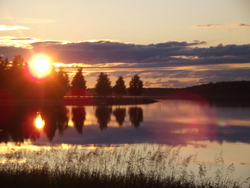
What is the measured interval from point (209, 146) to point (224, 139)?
181 inches

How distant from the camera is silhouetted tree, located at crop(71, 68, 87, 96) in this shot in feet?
395

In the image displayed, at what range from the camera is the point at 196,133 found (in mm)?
32812

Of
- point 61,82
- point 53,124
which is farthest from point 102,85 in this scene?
point 53,124

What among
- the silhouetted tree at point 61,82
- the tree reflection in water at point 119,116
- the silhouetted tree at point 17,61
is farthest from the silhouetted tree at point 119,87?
the tree reflection in water at point 119,116

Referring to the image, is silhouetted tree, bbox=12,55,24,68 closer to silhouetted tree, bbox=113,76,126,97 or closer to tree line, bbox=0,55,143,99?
tree line, bbox=0,55,143,99

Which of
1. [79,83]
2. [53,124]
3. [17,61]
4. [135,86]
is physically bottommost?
[135,86]

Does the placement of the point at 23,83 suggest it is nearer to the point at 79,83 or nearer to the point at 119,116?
the point at 79,83

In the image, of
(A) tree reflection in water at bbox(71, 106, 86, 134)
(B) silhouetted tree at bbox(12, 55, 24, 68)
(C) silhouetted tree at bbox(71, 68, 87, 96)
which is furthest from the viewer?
(C) silhouetted tree at bbox(71, 68, 87, 96)

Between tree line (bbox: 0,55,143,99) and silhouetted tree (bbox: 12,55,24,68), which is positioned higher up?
silhouetted tree (bbox: 12,55,24,68)

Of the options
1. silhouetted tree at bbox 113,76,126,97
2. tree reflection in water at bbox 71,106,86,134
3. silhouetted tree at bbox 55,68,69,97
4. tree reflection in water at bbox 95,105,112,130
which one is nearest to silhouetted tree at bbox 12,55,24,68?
silhouetted tree at bbox 55,68,69,97

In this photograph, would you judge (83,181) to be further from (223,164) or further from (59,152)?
(223,164)

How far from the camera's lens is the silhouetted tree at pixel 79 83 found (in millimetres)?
120500

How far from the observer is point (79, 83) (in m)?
121

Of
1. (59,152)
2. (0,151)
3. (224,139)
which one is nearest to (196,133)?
(224,139)
